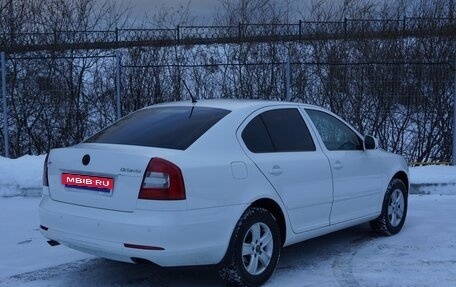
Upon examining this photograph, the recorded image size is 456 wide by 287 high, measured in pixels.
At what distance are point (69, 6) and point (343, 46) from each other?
6.36m

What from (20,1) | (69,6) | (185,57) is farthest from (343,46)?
(20,1)

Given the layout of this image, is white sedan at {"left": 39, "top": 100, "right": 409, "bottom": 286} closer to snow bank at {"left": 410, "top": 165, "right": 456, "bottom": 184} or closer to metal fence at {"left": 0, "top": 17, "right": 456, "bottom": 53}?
snow bank at {"left": 410, "top": 165, "right": 456, "bottom": 184}

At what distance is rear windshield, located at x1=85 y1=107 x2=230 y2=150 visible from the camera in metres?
4.78

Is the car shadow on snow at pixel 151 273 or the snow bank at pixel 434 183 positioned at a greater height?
the snow bank at pixel 434 183

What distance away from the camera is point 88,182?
4656 millimetres

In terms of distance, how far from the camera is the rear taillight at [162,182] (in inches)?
170

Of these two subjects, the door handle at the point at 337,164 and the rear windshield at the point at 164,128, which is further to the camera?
the door handle at the point at 337,164

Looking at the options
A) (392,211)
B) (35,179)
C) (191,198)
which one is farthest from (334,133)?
(35,179)

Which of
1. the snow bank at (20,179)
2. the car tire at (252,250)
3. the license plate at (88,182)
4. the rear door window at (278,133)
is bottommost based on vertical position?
the car tire at (252,250)

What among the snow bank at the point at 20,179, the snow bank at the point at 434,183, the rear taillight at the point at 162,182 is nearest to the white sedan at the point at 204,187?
the rear taillight at the point at 162,182

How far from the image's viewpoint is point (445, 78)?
11.5m

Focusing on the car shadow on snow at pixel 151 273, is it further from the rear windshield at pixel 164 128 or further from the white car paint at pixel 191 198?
the rear windshield at pixel 164 128

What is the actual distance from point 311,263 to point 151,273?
1.58 metres

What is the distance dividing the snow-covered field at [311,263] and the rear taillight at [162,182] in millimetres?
674
